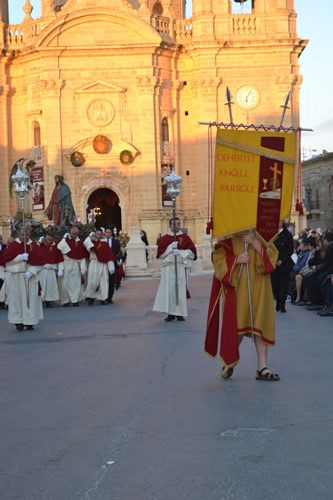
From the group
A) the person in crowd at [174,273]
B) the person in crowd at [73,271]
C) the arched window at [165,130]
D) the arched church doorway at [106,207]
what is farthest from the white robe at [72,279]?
the arched window at [165,130]

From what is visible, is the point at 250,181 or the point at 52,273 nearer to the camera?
the point at 250,181

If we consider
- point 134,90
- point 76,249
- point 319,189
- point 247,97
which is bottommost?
point 76,249

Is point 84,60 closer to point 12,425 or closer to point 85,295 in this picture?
point 85,295

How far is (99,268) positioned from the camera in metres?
21.3

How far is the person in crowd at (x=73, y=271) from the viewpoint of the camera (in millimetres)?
21250

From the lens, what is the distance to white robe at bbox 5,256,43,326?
15173 mm

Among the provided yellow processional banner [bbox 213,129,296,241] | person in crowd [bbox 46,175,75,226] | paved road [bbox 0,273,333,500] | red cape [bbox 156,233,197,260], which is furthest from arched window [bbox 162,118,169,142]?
yellow processional banner [bbox 213,129,296,241]

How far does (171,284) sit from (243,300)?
7.64 m

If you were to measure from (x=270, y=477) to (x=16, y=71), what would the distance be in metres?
39.7

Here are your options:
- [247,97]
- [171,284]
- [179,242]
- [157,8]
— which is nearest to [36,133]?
[247,97]

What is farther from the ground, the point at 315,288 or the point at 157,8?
the point at 157,8

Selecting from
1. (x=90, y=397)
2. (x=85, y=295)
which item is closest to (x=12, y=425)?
(x=90, y=397)

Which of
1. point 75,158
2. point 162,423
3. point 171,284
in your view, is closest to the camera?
point 162,423

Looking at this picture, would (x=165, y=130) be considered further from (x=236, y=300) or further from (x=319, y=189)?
(x=319, y=189)
